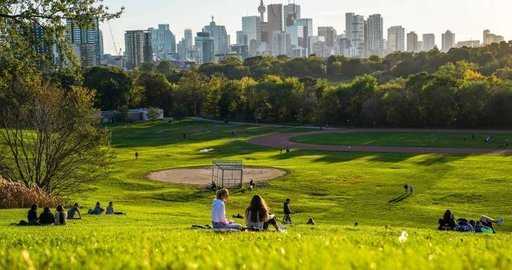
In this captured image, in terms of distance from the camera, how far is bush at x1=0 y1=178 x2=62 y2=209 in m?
36.5

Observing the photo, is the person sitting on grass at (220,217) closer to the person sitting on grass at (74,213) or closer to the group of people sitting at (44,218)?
the group of people sitting at (44,218)

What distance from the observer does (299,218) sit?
38.4 m

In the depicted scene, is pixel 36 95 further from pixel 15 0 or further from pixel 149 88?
pixel 149 88

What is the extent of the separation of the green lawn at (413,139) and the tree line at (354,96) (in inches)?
349

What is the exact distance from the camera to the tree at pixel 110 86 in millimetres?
158125

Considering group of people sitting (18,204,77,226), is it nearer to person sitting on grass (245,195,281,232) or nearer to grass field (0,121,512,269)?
grass field (0,121,512,269)

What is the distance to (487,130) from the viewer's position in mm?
108062

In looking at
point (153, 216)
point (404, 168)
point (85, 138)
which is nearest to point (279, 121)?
point (404, 168)

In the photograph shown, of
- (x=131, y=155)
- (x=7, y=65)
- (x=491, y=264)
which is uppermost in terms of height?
(x=7, y=65)

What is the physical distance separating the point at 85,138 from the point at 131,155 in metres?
37.7

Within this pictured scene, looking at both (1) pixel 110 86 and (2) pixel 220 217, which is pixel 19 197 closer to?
(2) pixel 220 217

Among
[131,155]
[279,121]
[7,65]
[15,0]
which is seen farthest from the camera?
[279,121]

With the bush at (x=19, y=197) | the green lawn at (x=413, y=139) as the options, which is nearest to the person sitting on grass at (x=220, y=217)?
the bush at (x=19, y=197)

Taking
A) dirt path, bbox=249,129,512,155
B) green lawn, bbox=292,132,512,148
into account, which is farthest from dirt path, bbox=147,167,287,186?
green lawn, bbox=292,132,512,148
